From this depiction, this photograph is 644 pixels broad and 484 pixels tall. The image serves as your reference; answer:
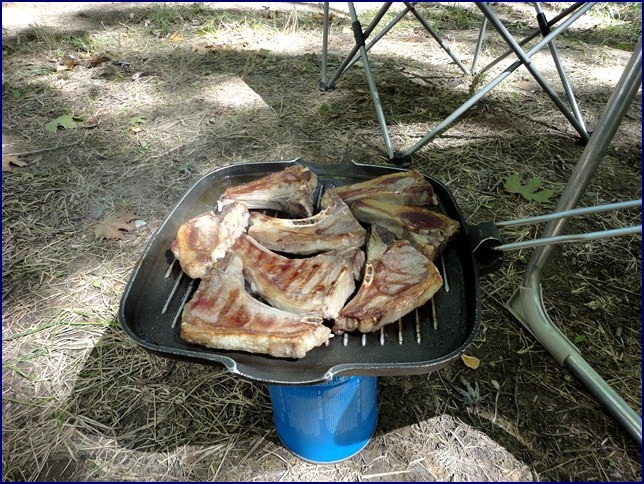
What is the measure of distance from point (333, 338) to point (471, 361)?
1.14 meters

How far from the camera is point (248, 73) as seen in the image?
17.0ft

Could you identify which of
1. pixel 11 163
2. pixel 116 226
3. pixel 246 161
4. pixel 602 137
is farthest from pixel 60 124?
pixel 602 137

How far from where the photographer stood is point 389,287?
178 cm

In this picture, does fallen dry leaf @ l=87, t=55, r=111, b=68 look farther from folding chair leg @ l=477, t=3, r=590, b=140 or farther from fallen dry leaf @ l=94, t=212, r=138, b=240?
folding chair leg @ l=477, t=3, r=590, b=140

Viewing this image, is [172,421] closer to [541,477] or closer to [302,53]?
[541,477]

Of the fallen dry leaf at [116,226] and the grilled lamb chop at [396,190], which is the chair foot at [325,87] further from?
the grilled lamb chop at [396,190]

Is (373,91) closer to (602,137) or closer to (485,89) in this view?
(485,89)

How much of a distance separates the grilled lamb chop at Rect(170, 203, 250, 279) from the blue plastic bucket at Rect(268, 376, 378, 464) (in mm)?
600

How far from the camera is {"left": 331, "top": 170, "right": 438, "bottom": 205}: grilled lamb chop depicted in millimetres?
2197

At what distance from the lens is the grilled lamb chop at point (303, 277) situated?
5.64ft

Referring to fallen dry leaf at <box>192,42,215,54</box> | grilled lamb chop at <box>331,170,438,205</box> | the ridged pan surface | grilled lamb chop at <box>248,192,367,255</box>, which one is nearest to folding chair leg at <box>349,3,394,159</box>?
grilled lamb chop at <box>331,170,438,205</box>

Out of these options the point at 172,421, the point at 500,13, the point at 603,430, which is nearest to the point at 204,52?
the point at 500,13

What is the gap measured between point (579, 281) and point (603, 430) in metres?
0.99

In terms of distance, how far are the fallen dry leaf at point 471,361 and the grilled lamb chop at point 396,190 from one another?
901 millimetres
